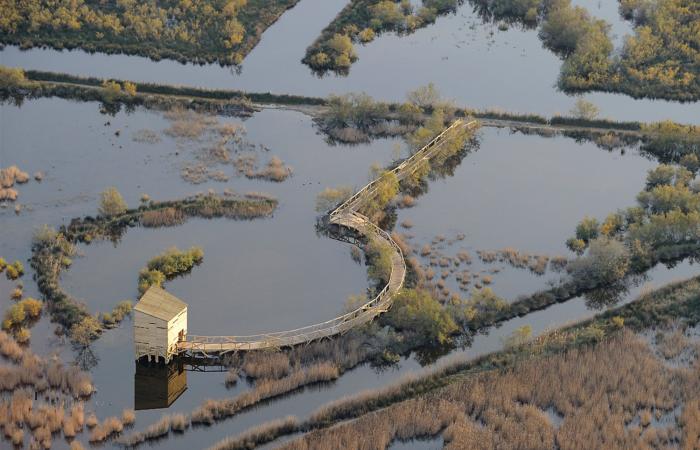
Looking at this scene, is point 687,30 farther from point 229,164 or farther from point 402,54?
point 229,164

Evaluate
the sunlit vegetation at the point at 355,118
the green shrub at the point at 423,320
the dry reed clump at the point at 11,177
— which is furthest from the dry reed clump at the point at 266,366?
the sunlit vegetation at the point at 355,118

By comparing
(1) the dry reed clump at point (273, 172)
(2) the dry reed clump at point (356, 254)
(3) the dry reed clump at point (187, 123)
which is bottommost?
(2) the dry reed clump at point (356, 254)

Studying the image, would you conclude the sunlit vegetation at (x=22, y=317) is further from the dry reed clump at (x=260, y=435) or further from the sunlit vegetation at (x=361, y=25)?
the sunlit vegetation at (x=361, y=25)

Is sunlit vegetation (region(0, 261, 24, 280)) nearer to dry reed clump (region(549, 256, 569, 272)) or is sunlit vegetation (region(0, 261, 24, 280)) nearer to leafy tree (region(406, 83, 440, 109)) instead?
dry reed clump (region(549, 256, 569, 272))

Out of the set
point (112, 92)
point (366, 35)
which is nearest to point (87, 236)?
point (112, 92)

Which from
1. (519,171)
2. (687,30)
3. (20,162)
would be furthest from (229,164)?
(687,30)

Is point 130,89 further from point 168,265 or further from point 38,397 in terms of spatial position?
point 38,397
